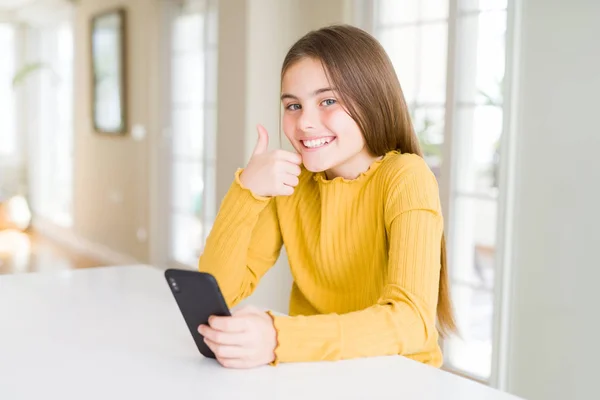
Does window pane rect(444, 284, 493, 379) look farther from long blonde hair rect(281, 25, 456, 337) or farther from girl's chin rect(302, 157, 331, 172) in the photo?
girl's chin rect(302, 157, 331, 172)

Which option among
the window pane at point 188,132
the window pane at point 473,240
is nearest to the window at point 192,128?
the window pane at point 188,132

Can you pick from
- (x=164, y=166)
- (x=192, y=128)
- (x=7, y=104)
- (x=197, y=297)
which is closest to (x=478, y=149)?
(x=197, y=297)

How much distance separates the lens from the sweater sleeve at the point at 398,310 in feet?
3.58

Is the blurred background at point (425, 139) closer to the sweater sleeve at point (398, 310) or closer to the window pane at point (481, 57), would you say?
the window pane at point (481, 57)

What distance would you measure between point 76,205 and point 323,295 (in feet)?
20.3

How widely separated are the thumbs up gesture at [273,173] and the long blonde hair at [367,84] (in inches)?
5.9

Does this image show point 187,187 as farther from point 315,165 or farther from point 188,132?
point 315,165

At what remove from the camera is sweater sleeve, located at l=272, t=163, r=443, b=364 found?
1092 millimetres

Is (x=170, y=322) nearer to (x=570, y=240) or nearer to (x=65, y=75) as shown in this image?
(x=570, y=240)

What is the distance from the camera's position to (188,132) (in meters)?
5.43

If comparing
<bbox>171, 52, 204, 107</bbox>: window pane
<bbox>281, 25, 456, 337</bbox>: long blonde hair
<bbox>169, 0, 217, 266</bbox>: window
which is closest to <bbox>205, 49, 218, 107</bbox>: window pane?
<bbox>169, 0, 217, 266</bbox>: window

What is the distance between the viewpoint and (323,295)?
1493 millimetres

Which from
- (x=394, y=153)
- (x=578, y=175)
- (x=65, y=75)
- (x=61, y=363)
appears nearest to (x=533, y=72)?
(x=578, y=175)

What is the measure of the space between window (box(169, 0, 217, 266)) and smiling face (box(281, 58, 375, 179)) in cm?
365
